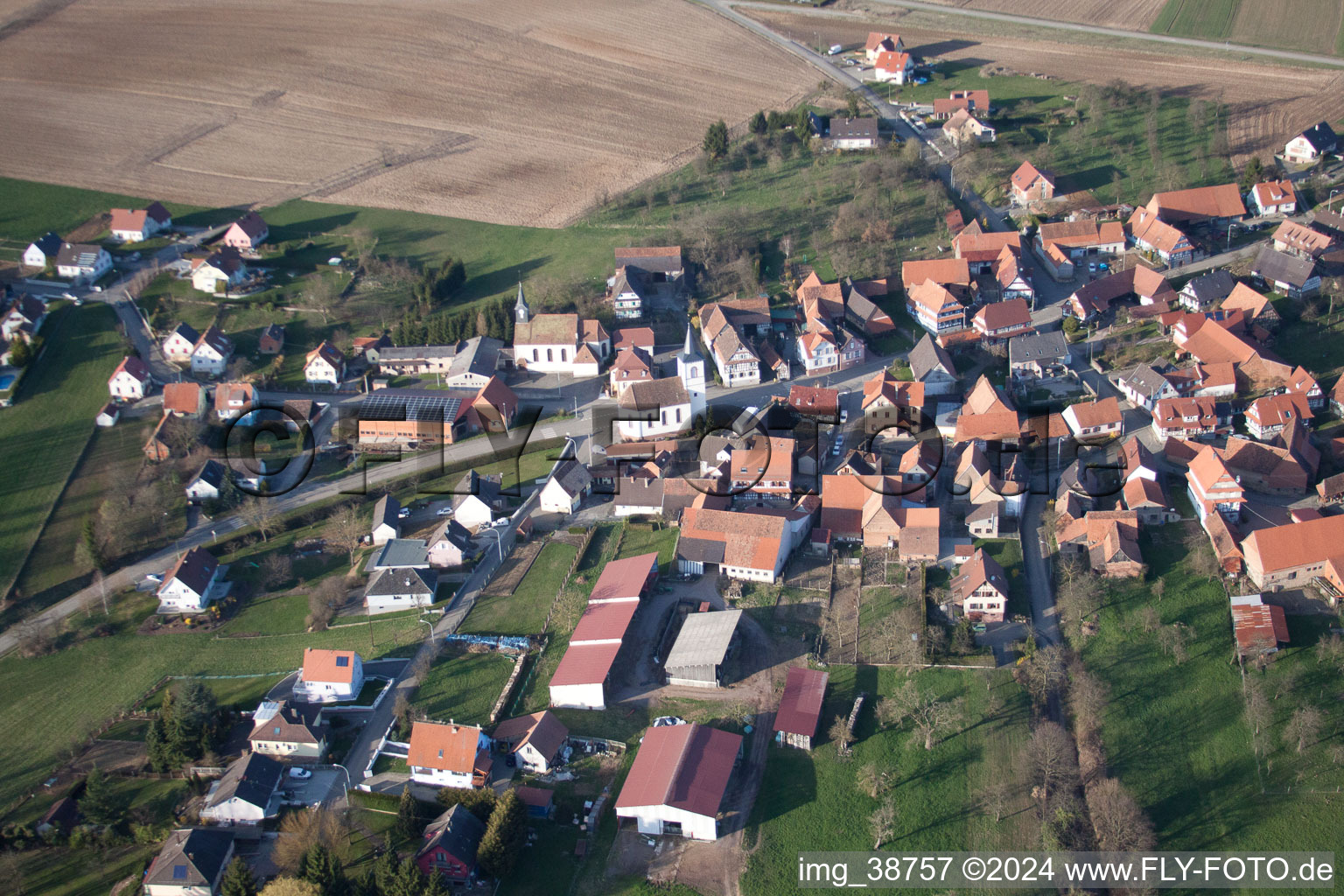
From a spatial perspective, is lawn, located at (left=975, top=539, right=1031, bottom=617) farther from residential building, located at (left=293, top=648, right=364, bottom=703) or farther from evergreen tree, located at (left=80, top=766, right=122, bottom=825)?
evergreen tree, located at (left=80, top=766, right=122, bottom=825)

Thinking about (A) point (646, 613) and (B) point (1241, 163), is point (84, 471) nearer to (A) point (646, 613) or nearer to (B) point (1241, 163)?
(A) point (646, 613)

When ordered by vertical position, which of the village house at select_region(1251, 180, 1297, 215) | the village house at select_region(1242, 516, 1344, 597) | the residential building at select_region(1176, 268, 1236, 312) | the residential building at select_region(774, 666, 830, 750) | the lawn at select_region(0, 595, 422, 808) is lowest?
the lawn at select_region(0, 595, 422, 808)

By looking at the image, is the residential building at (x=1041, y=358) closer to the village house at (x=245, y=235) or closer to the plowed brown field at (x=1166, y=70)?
the plowed brown field at (x=1166, y=70)

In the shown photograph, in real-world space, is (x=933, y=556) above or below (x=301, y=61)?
below

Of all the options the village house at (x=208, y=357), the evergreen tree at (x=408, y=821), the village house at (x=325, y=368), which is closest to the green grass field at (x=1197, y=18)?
the village house at (x=325, y=368)

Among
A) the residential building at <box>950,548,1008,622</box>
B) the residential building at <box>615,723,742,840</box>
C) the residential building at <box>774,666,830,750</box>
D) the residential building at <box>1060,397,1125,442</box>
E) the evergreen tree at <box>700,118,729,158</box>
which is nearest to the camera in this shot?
the residential building at <box>615,723,742,840</box>

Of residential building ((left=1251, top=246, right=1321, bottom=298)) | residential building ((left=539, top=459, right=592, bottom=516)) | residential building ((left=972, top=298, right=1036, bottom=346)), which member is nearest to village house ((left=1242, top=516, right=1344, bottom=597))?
residential building ((left=972, top=298, right=1036, bottom=346))

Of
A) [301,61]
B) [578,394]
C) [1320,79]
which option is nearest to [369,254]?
[578,394]
